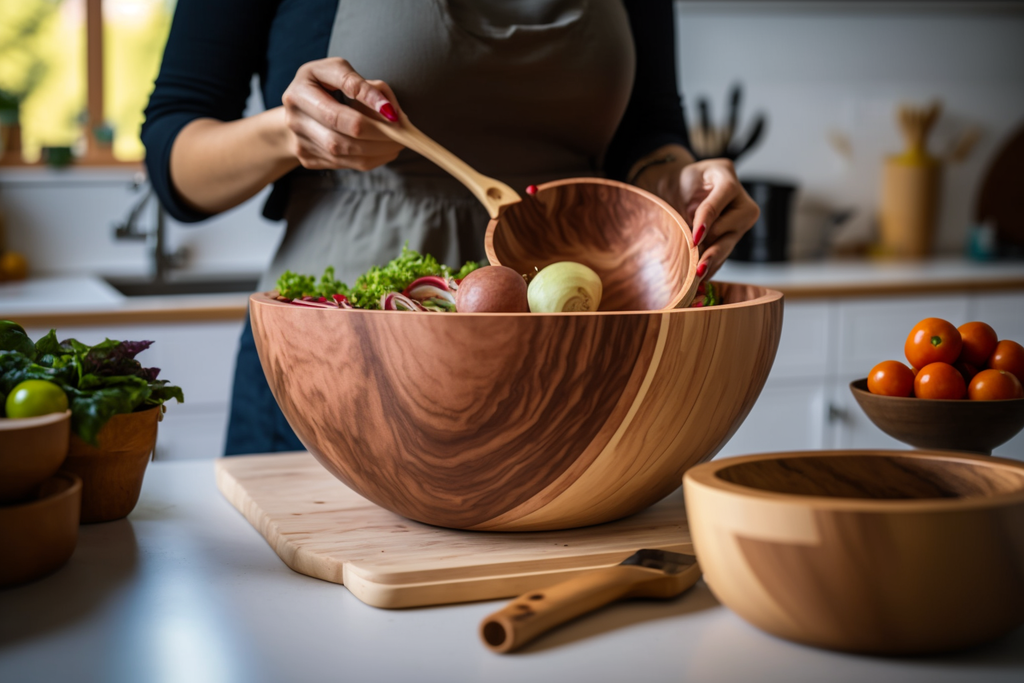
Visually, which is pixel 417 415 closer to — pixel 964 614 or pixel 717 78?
pixel 964 614

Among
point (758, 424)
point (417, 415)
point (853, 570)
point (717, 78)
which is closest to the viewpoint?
point (853, 570)

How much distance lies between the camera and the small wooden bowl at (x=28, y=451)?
522 mm

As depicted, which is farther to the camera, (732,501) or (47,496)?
(47,496)

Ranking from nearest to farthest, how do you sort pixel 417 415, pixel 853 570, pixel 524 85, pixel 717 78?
pixel 853 570 < pixel 417 415 < pixel 524 85 < pixel 717 78

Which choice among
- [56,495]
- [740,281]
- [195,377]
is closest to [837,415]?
[740,281]

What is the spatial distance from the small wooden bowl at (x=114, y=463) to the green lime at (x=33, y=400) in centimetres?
7

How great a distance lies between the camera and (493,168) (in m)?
1.04

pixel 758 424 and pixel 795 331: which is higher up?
pixel 795 331

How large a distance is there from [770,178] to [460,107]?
212 centimetres

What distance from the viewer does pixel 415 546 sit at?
1.98 feet

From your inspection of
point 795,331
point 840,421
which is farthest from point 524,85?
point 840,421

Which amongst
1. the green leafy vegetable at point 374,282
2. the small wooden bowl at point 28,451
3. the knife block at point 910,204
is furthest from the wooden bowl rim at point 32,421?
the knife block at point 910,204

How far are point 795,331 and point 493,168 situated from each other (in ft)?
4.46

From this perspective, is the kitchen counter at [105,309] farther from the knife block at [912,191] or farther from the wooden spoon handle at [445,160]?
the knife block at [912,191]
